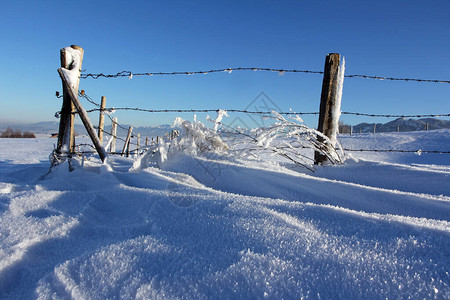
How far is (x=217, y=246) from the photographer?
0.87 metres

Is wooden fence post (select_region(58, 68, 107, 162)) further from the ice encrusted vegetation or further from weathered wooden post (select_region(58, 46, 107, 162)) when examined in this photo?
the ice encrusted vegetation

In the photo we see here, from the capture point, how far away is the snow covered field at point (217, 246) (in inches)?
26.1

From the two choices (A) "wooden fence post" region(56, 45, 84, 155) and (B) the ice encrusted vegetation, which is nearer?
(B) the ice encrusted vegetation

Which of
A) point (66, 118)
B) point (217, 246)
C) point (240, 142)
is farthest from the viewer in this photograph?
point (66, 118)

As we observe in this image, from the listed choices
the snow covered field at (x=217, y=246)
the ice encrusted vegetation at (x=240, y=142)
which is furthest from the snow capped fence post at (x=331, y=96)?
the snow covered field at (x=217, y=246)

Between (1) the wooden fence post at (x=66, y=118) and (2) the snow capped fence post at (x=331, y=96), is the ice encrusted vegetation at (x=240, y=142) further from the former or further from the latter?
(1) the wooden fence post at (x=66, y=118)

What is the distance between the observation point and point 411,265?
70 cm

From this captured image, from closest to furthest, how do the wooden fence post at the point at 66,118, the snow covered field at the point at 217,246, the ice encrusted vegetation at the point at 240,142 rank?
the snow covered field at the point at 217,246 → the ice encrusted vegetation at the point at 240,142 → the wooden fence post at the point at 66,118

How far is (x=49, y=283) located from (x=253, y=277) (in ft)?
1.94

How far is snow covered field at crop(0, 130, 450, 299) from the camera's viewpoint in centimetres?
66

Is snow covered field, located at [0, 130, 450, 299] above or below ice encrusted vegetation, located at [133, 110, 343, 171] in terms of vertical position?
below

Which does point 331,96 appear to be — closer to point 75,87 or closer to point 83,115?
point 83,115

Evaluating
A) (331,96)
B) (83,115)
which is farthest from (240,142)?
(83,115)

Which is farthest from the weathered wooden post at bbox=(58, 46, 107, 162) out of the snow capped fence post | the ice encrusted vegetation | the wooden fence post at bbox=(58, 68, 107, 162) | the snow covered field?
the snow capped fence post
